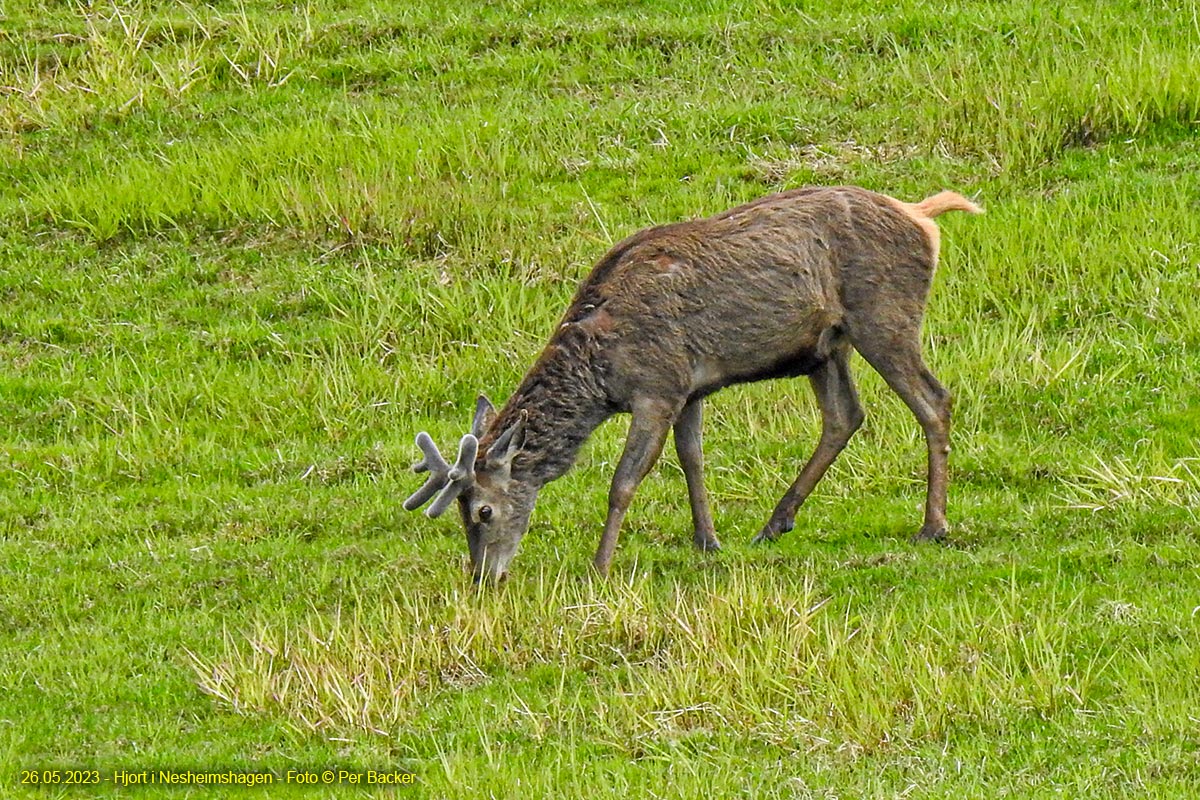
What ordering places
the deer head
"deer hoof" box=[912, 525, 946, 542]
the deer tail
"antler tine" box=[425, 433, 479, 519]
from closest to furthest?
"antler tine" box=[425, 433, 479, 519] < the deer head < "deer hoof" box=[912, 525, 946, 542] < the deer tail

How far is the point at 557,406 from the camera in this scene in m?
10.0

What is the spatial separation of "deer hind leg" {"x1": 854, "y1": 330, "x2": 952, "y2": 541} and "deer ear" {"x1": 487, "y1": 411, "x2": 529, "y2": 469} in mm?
1932

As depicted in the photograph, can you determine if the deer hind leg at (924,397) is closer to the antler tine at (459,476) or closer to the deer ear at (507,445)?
the deer ear at (507,445)

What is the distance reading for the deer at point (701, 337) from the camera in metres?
9.93

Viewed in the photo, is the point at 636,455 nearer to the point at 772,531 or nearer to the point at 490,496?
the point at 490,496

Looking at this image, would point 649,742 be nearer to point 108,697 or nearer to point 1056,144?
point 108,697

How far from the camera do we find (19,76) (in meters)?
17.7

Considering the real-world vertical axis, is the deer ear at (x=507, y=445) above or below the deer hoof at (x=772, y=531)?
above

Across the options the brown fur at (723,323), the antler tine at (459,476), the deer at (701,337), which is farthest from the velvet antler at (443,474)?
the brown fur at (723,323)

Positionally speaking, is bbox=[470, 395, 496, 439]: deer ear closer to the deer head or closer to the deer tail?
the deer head

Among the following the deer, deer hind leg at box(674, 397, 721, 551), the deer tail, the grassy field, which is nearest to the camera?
the grassy field

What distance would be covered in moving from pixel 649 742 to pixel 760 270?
3313 millimetres

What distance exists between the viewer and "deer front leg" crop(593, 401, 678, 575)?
9898 mm

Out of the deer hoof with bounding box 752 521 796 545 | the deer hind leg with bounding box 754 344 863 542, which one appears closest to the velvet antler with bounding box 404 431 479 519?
the deer hoof with bounding box 752 521 796 545
